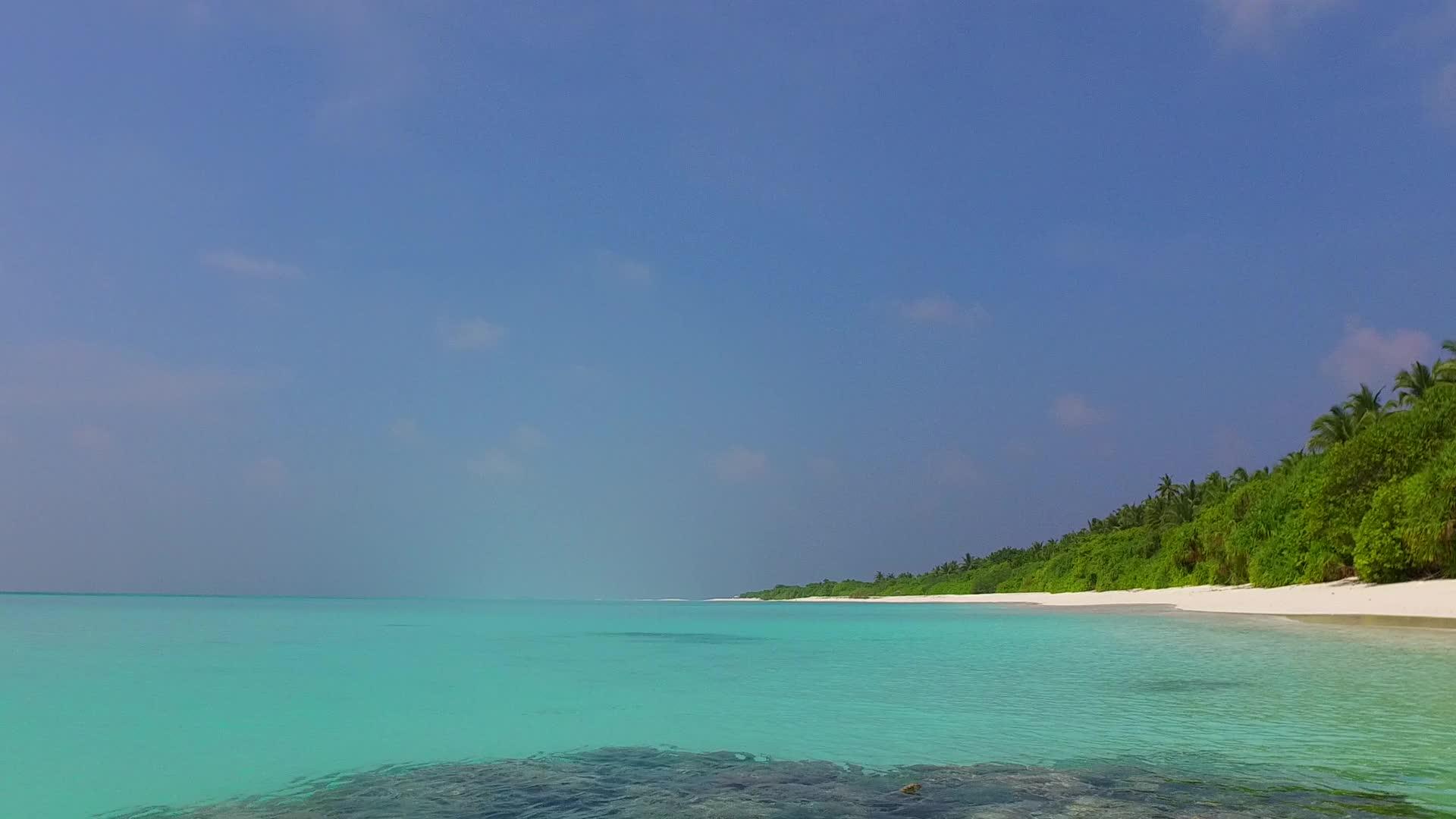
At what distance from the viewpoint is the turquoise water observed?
27.8 feet

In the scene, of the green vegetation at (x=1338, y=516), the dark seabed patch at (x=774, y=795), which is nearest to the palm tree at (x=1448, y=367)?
the green vegetation at (x=1338, y=516)

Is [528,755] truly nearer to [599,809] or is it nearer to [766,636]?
[599,809]

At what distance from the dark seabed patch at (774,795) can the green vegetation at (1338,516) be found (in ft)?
98.8

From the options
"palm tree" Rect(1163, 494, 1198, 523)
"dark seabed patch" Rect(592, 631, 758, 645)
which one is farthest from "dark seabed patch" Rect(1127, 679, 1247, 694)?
"palm tree" Rect(1163, 494, 1198, 523)

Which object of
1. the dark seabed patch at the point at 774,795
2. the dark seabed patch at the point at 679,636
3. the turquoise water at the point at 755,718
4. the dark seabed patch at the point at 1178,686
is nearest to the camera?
the dark seabed patch at the point at 774,795

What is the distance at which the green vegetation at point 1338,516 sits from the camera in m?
32.1

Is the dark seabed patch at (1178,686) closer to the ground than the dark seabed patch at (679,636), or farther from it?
farther from it

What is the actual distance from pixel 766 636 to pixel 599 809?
93.0ft

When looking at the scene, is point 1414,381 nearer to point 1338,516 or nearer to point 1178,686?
point 1338,516

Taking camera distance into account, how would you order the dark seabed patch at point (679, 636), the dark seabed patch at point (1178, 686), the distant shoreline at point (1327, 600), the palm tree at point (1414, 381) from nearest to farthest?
the dark seabed patch at point (1178, 686) → the distant shoreline at point (1327, 600) → the dark seabed patch at point (679, 636) → the palm tree at point (1414, 381)

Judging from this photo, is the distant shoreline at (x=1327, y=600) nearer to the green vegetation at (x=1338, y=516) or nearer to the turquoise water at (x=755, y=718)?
the green vegetation at (x=1338, y=516)

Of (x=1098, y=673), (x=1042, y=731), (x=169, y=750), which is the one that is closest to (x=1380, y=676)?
(x=1098, y=673)

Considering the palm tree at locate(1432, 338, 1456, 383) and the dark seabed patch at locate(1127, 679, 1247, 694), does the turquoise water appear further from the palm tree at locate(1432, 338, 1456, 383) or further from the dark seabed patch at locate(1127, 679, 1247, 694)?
the palm tree at locate(1432, 338, 1456, 383)

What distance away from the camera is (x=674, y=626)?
4669 centimetres
